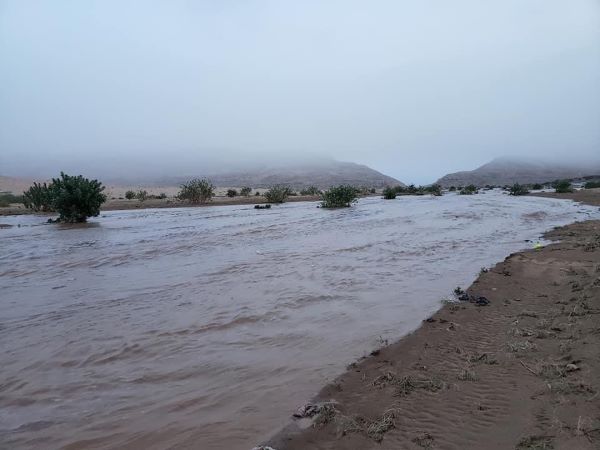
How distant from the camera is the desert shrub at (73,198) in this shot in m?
21.2

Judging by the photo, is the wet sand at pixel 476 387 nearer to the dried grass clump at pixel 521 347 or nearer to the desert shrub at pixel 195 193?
the dried grass clump at pixel 521 347

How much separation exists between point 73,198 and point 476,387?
22662 mm

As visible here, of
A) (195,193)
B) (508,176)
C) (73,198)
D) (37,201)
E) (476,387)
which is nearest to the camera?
(476,387)

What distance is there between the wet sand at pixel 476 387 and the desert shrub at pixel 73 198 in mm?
20928

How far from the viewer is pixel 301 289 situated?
766cm

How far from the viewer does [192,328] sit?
5.61 meters

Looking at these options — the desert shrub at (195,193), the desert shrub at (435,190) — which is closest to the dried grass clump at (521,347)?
the desert shrub at (195,193)

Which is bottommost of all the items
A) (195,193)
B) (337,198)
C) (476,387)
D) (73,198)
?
(476,387)

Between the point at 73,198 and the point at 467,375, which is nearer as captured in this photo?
the point at 467,375

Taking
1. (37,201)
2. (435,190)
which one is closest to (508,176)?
Answer: (435,190)

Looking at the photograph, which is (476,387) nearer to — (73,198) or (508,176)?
(73,198)

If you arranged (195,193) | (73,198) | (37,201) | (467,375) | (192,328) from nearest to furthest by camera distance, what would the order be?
(467,375) < (192,328) < (73,198) < (37,201) < (195,193)

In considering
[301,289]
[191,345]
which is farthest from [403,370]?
[301,289]

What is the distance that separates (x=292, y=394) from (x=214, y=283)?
4639 millimetres
